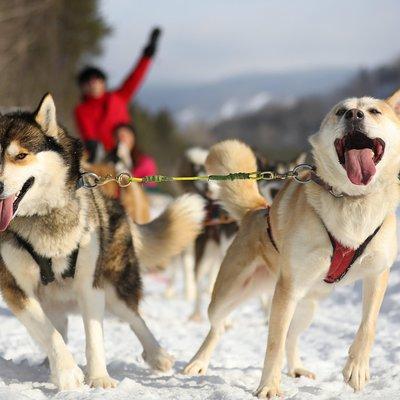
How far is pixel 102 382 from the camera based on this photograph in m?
3.12

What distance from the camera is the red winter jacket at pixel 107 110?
24.3 feet

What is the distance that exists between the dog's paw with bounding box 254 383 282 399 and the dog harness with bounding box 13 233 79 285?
93 cm

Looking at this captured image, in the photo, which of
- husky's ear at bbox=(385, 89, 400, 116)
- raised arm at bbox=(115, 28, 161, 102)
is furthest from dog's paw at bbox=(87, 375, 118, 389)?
raised arm at bbox=(115, 28, 161, 102)

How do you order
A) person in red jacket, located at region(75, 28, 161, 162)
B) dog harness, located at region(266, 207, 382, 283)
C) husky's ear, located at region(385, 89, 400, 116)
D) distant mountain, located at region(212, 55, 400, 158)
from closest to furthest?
dog harness, located at region(266, 207, 382, 283)
husky's ear, located at region(385, 89, 400, 116)
person in red jacket, located at region(75, 28, 161, 162)
distant mountain, located at region(212, 55, 400, 158)

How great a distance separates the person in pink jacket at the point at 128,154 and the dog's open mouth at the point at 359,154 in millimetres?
3854

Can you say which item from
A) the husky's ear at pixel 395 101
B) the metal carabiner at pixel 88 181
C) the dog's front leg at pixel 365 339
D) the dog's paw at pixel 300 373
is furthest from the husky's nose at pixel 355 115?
the dog's paw at pixel 300 373

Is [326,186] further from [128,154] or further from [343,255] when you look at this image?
[128,154]

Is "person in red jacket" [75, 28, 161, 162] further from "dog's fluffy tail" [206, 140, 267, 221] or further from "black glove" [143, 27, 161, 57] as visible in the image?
"dog's fluffy tail" [206, 140, 267, 221]

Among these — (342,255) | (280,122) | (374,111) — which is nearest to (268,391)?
(342,255)

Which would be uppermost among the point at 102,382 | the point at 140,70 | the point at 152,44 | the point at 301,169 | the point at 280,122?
the point at 280,122

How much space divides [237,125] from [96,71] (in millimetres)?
73527

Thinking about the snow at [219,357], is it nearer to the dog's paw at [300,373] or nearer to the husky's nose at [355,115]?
the dog's paw at [300,373]

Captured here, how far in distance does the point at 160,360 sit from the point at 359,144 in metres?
1.48

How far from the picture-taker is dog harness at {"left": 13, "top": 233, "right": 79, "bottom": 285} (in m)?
3.12
